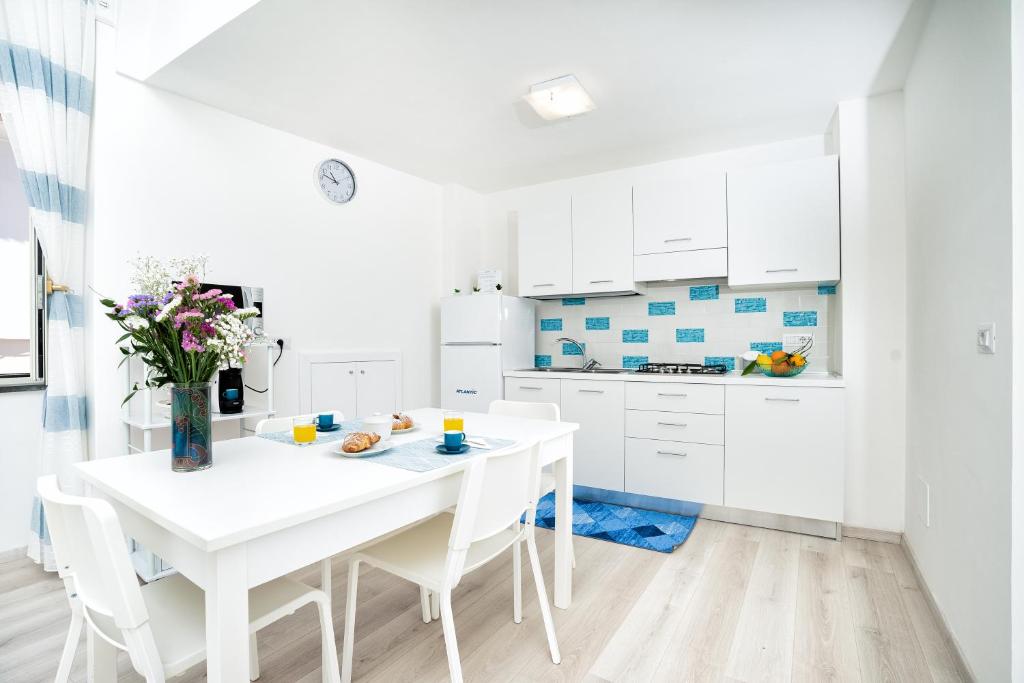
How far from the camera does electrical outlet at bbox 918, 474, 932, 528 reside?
7.50 ft

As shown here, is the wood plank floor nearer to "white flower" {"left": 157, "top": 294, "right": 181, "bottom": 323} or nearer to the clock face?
"white flower" {"left": 157, "top": 294, "right": 181, "bottom": 323}

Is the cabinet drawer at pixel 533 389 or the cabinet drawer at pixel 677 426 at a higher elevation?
the cabinet drawer at pixel 533 389

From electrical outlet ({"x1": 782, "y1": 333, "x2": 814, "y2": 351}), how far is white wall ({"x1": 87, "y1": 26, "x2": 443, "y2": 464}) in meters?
2.78

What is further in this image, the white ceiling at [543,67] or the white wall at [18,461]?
the white wall at [18,461]

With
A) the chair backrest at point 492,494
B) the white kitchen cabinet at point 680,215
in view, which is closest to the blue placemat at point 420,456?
the chair backrest at point 492,494

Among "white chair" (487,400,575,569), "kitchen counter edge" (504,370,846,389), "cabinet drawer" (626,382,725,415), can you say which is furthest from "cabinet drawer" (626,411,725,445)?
"white chair" (487,400,575,569)

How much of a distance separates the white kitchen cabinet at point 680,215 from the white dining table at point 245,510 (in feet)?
8.11

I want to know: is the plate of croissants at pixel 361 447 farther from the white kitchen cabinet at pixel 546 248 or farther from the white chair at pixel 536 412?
the white kitchen cabinet at pixel 546 248

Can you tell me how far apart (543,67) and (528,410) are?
5.72ft

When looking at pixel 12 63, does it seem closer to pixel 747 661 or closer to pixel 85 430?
pixel 85 430

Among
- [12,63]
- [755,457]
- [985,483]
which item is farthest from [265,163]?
[985,483]

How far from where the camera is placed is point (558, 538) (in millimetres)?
2176

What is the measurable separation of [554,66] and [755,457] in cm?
250

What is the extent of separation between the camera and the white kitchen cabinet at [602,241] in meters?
3.75
